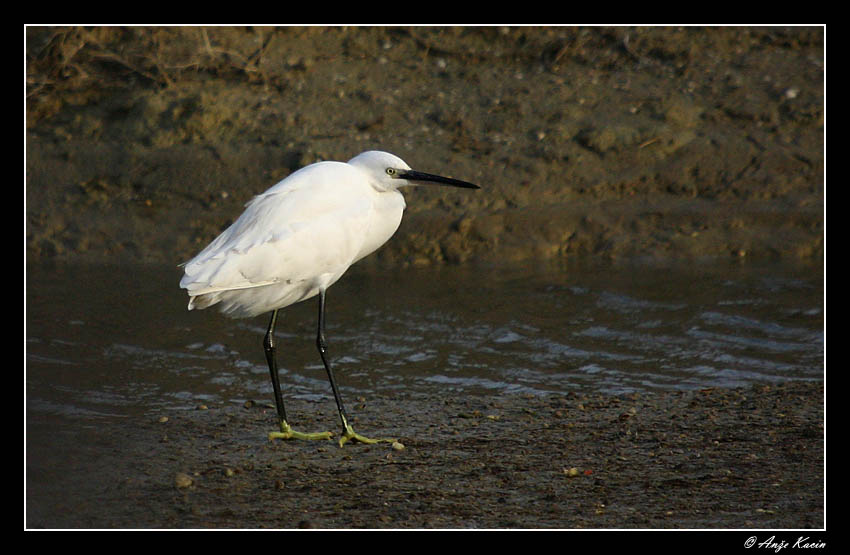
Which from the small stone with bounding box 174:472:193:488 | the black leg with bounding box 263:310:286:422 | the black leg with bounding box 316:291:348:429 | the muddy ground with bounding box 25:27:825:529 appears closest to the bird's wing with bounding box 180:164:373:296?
the black leg with bounding box 316:291:348:429

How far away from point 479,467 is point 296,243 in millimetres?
1506

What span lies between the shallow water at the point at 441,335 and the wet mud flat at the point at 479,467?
48 cm

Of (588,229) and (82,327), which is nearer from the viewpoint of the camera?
(82,327)

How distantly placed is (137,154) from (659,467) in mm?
7372

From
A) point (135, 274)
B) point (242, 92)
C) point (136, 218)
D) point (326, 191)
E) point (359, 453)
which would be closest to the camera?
point (359, 453)

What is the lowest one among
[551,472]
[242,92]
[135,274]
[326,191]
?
[551,472]

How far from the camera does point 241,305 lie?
5488 mm

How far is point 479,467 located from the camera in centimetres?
475

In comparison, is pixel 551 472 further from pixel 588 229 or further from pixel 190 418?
pixel 588 229

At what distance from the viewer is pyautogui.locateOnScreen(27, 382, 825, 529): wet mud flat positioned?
4086 mm

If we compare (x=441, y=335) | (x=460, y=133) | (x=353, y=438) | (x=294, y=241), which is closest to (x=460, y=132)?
(x=460, y=133)

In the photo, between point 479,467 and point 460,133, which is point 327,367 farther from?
point 460,133

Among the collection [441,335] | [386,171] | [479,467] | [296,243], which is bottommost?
[479,467]

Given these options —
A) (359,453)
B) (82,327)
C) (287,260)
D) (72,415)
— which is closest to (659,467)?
(359,453)
